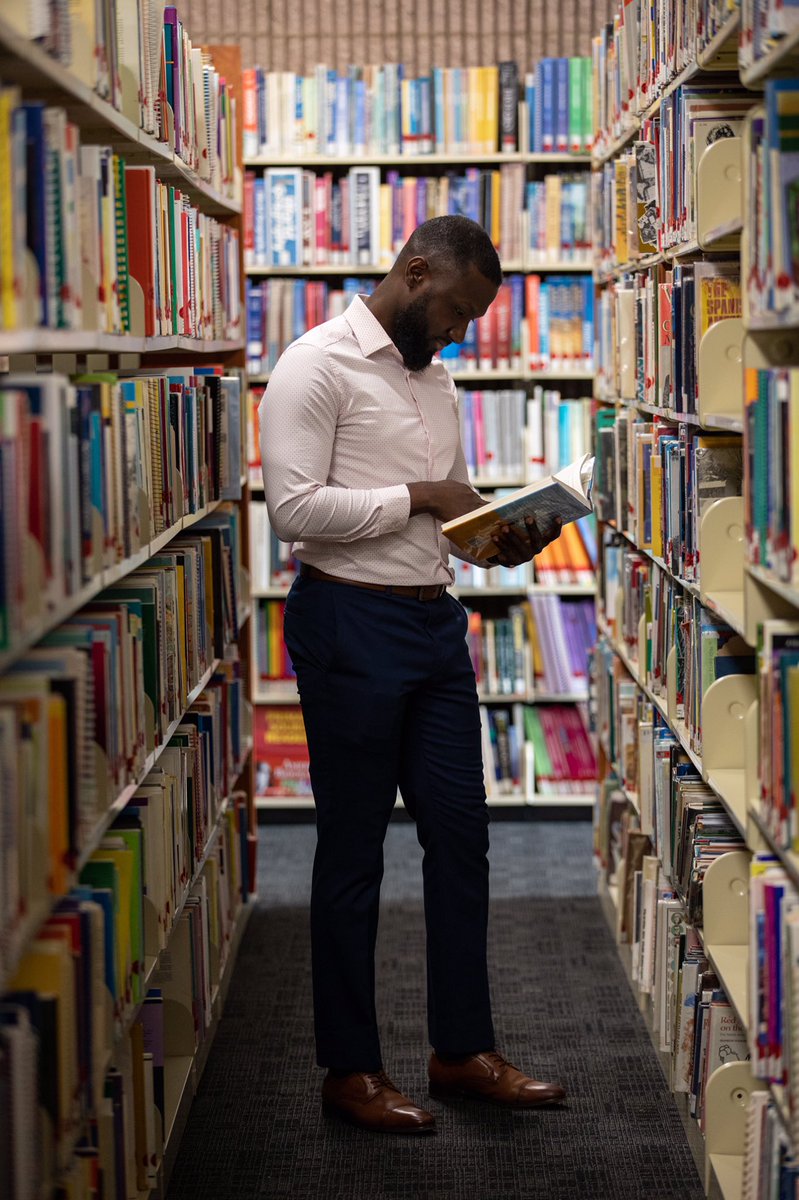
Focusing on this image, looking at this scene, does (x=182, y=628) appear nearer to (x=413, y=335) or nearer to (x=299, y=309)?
(x=413, y=335)

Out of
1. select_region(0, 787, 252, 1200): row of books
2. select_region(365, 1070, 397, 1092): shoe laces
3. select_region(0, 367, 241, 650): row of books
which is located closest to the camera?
select_region(0, 367, 241, 650): row of books

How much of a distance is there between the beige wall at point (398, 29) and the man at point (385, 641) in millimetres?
2691

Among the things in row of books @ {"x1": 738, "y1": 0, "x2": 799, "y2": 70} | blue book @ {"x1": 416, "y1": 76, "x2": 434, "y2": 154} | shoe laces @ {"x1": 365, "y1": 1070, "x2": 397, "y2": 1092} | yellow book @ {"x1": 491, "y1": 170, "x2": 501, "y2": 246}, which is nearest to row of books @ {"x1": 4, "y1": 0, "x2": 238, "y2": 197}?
row of books @ {"x1": 738, "y1": 0, "x2": 799, "y2": 70}

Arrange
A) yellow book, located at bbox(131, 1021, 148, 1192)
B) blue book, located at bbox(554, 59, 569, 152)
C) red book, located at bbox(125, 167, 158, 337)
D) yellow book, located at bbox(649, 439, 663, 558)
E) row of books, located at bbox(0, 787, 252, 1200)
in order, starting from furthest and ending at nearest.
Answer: blue book, located at bbox(554, 59, 569, 152)
yellow book, located at bbox(649, 439, 663, 558)
red book, located at bbox(125, 167, 158, 337)
yellow book, located at bbox(131, 1021, 148, 1192)
row of books, located at bbox(0, 787, 252, 1200)

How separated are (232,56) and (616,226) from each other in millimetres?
1122

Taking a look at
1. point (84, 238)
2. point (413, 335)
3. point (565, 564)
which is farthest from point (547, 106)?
point (84, 238)

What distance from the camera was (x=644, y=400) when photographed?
312 centimetres

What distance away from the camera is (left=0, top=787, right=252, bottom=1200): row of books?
5.22 ft

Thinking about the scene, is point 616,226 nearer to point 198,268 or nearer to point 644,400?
point 644,400

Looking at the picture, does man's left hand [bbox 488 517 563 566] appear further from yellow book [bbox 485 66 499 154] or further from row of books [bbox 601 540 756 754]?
yellow book [bbox 485 66 499 154]

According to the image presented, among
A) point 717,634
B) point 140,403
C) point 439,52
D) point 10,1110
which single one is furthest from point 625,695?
point 439,52

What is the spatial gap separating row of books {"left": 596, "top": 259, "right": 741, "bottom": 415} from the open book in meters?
0.24

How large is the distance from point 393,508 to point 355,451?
0.15 m

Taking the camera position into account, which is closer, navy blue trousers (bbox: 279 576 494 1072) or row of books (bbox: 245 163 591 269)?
navy blue trousers (bbox: 279 576 494 1072)
